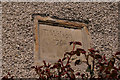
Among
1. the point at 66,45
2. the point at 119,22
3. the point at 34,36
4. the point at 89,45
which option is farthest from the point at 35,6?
the point at 119,22

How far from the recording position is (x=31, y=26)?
12.4 feet

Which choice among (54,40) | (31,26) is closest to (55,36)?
(54,40)

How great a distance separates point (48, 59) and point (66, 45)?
1.27 feet

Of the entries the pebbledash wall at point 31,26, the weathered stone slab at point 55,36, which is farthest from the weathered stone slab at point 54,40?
the pebbledash wall at point 31,26

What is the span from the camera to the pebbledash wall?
3537 millimetres

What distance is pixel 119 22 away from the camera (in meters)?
4.38

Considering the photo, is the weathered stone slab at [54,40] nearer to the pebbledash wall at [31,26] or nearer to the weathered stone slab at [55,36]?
the weathered stone slab at [55,36]

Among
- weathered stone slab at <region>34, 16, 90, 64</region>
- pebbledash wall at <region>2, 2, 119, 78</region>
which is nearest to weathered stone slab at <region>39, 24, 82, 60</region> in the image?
weathered stone slab at <region>34, 16, 90, 64</region>

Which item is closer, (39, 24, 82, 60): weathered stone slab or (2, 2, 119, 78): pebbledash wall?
(2, 2, 119, 78): pebbledash wall

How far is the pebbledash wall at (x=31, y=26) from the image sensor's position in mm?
3537

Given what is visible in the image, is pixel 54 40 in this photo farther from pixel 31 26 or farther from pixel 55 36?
pixel 31 26

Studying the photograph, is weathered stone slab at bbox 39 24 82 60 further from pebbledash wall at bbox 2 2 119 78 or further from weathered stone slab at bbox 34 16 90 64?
pebbledash wall at bbox 2 2 119 78

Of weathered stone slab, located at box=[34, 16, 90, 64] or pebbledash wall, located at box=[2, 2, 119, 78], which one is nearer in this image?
pebbledash wall, located at box=[2, 2, 119, 78]

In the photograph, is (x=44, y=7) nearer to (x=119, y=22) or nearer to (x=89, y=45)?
(x=89, y=45)
